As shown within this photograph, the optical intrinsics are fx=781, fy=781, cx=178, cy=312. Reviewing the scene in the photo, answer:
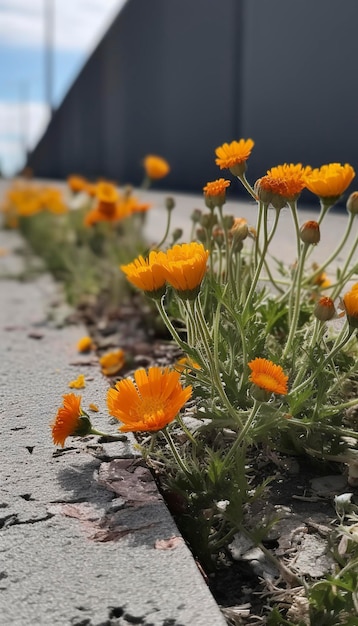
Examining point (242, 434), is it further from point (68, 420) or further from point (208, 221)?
point (208, 221)

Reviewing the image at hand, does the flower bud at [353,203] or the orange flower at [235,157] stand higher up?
the orange flower at [235,157]

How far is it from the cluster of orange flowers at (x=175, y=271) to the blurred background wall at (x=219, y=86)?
0.47 metres

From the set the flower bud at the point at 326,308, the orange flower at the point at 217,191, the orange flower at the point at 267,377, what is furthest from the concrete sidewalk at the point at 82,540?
the orange flower at the point at 217,191

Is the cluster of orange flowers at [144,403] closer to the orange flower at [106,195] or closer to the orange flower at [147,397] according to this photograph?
the orange flower at [147,397]

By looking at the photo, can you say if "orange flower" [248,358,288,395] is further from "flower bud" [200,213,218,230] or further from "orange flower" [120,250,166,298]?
"flower bud" [200,213,218,230]

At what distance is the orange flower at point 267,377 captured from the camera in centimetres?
125

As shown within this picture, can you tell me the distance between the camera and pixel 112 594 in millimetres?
1159

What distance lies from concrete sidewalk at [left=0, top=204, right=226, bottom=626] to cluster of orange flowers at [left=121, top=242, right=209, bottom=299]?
38cm

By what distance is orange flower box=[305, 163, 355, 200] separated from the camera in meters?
1.57

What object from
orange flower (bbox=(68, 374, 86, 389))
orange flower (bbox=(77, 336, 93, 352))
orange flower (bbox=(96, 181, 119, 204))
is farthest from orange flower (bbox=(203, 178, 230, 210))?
orange flower (bbox=(96, 181, 119, 204))

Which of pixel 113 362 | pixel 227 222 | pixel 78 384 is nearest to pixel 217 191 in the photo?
pixel 227 222

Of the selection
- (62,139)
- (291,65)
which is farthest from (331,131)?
(62,139)

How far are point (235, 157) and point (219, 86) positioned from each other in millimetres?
7037

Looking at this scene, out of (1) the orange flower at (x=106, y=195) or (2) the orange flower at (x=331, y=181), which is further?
(1) the orange flower at (x=106, y=195)
